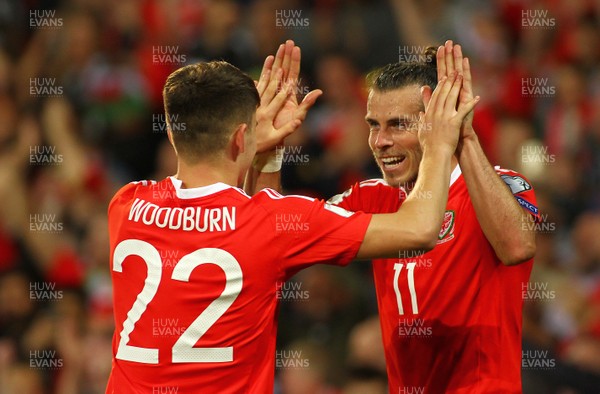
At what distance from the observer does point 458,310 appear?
145 inches

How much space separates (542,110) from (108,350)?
3888 mm

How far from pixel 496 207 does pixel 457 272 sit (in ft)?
1.23

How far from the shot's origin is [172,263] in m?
3.13

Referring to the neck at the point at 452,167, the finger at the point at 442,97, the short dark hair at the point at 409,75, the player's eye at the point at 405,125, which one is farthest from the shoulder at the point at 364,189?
the finger at the point at 442,97

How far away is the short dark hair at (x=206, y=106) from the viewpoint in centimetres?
318

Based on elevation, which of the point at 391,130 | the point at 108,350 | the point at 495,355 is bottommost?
the point at 108,350

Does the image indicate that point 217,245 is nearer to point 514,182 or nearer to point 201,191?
point 201,191

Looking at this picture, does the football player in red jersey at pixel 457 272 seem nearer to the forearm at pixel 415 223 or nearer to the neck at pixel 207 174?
the forearm at pixel 415 223

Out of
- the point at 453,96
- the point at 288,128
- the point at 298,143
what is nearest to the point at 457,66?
the point at 453,96

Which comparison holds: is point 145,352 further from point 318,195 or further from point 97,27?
point 97,27

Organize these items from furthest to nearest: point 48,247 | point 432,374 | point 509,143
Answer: point 48,247 → point 509,143 → point 432,374

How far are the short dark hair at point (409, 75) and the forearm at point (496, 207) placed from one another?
1.87 ft

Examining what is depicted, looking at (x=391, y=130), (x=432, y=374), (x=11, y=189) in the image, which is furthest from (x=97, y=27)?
(x=432, y=374)

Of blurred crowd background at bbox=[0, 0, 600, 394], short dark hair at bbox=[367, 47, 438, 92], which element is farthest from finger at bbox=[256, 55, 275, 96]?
blurred crowd background at bbox=[0, 0, 600, 394]
